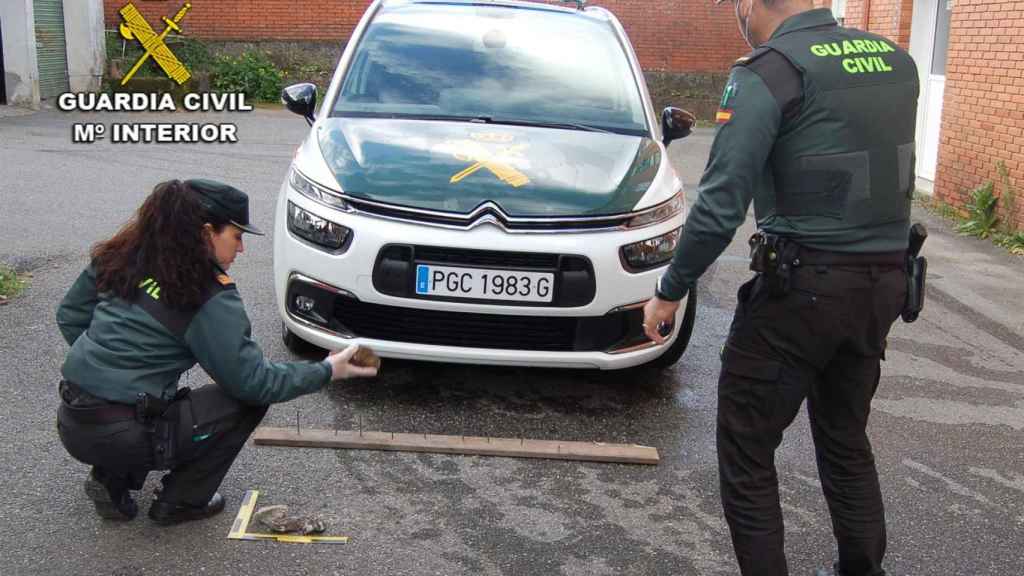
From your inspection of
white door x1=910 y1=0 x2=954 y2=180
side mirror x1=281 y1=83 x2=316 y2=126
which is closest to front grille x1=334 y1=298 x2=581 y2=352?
side mirror x1=281 y1=83 x2=316 y2=126

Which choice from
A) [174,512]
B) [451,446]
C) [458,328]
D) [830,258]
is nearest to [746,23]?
[830,258]

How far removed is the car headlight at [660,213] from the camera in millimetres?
4547

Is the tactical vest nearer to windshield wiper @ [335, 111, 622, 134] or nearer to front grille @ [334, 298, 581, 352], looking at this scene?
front grille @ [334, 298, 581, 352]

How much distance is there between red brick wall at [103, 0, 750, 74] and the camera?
69.3ft

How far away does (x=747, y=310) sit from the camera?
2906 mm

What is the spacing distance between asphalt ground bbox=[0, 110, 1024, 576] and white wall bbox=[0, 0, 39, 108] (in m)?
11.1

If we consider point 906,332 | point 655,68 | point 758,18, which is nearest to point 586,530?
point 758,18

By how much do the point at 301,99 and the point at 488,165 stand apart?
1.38 m

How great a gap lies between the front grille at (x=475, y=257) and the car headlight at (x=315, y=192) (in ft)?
1.36

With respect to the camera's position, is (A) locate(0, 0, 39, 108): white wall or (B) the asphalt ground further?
(A) locate(0, 0, 39, 108): white wall

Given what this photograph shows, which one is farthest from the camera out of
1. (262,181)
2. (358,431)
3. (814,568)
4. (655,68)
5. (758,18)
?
(655,68)

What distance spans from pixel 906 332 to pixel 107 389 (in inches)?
191

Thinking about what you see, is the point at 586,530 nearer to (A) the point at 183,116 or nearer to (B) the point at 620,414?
(B) the point at 620,414

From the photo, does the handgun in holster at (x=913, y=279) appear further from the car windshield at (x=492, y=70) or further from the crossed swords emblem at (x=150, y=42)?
the crossed swords emblem at (x=150, y=42)
